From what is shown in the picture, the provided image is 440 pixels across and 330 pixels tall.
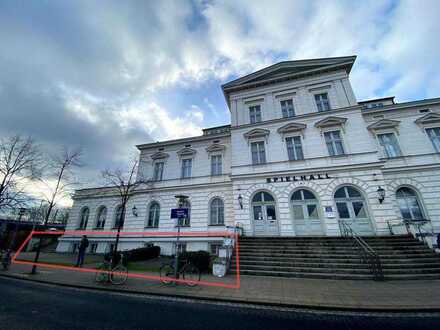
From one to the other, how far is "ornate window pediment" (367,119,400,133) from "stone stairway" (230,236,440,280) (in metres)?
9.90

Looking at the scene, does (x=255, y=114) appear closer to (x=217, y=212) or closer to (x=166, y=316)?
(x=217, y=212)

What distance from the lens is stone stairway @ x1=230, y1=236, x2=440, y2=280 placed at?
29.0 ft

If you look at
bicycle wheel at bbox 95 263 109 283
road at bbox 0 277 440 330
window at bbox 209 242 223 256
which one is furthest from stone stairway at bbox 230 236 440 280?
bicycle wheel at bbox 95 263 109 283

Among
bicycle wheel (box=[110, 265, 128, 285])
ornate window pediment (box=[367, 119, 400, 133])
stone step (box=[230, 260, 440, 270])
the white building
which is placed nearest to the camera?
bicycle wheel (box=[110, 265, 128, 285])

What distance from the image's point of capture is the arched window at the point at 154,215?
61.7 ft

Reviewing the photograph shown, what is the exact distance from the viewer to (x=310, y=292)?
676 cm

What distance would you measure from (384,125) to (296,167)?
928cm

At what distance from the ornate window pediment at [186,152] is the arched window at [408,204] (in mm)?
18527

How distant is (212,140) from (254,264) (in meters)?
13.3

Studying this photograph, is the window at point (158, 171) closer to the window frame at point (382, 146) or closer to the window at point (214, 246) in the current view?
the window at point (214, 246)

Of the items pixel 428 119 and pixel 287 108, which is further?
pixel 287 108

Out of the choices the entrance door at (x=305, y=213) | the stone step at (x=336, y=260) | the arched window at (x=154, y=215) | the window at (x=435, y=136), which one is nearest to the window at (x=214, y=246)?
the stone step at (x=336, y=260)

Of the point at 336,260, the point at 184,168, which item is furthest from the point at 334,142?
the point at 184,168

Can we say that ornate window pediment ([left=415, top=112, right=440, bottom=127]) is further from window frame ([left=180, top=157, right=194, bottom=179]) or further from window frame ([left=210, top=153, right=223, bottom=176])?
window frame ([left=180, top=157, right=194, bottom=179])
